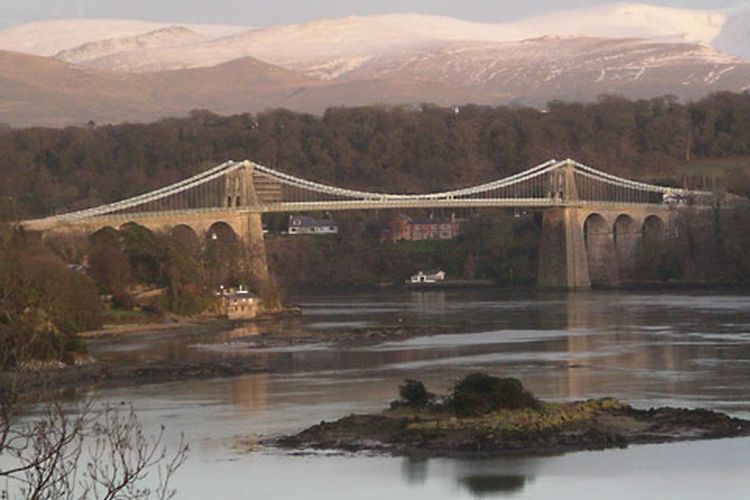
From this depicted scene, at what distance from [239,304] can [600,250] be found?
29810 millimetres

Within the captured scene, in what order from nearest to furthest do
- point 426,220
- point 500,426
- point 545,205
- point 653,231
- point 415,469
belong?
point 415,469
point 500,426
point 545,205
point 653,231
point 426,220

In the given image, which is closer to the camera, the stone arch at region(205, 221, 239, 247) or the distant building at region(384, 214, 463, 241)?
the stone arch at region(205, 221, 239, 247)

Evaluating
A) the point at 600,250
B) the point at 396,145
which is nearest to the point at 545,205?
the point at 600,250

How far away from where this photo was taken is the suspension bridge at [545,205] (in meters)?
72.1

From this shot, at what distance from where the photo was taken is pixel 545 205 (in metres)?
79.4

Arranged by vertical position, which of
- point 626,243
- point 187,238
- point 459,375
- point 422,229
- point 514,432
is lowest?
point 514,432

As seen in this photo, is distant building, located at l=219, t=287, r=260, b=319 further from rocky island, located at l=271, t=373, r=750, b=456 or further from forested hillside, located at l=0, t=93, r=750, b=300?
rocky island, located at l=271, t=373, r=750, b=456

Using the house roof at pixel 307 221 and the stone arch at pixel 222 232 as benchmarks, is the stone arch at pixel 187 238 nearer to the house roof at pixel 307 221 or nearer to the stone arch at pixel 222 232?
the stone arch at pixel 222 232

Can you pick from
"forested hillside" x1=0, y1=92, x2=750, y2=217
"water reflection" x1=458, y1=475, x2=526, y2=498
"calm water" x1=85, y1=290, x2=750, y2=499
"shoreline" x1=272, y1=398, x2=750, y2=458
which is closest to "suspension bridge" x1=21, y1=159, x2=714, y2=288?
"forested hillside" x1=0, y1=92, x2=750, y2=217

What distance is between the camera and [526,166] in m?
98.9

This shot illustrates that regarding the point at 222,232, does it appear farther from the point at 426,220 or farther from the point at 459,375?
the point at 459,375

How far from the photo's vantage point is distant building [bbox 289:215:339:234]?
3516 inches

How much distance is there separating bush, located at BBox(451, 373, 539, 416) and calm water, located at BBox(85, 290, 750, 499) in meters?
2.16

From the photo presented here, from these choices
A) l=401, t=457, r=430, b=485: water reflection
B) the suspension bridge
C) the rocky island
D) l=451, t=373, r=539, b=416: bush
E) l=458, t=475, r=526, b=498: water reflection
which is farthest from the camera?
the suspension bridge
